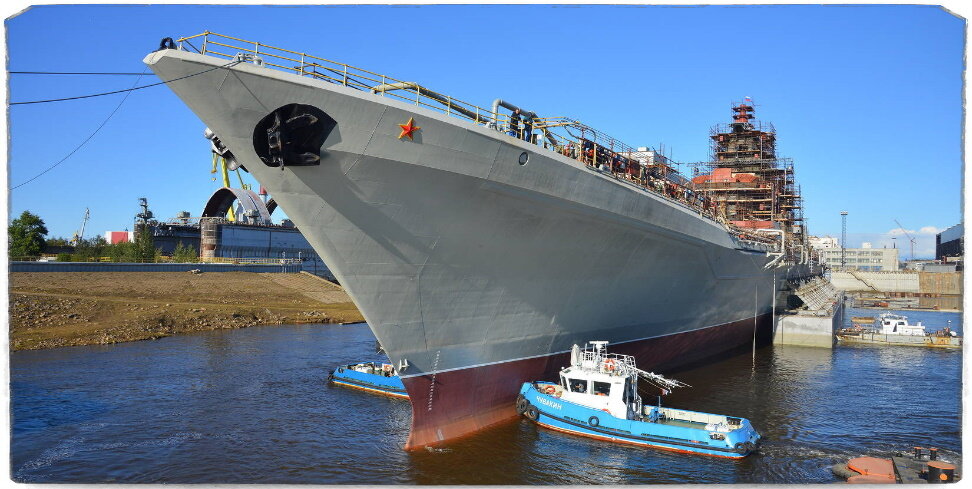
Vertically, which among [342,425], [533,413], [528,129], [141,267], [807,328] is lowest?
[342,425]

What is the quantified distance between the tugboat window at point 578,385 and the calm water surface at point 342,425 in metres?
1.38

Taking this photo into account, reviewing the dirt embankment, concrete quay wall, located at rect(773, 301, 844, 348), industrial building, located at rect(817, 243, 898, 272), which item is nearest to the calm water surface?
the dirt embankment

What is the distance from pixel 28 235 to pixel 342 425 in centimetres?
4115

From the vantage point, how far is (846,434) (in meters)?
17.2

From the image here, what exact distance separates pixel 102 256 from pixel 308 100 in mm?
47469

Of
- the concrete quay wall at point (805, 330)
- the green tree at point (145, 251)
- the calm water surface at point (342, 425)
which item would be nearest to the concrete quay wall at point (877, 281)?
the concrete quay wall at point (805, 330)

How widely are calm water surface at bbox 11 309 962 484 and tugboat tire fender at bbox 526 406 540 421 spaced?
604 mm

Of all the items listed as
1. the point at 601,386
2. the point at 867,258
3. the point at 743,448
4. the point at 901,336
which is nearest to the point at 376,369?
the point at 601,386

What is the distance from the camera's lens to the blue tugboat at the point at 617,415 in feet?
48.6

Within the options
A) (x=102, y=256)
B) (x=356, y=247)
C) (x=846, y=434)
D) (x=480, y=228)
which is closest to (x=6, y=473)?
(x=356, y=247)

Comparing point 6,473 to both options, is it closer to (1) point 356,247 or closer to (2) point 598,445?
(1) point 356,247

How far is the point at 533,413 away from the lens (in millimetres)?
16500

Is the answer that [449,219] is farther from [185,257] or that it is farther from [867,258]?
[867,258]

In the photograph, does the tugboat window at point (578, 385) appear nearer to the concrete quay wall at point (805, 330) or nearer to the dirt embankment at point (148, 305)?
the dirt embankment at point (148, 305)
